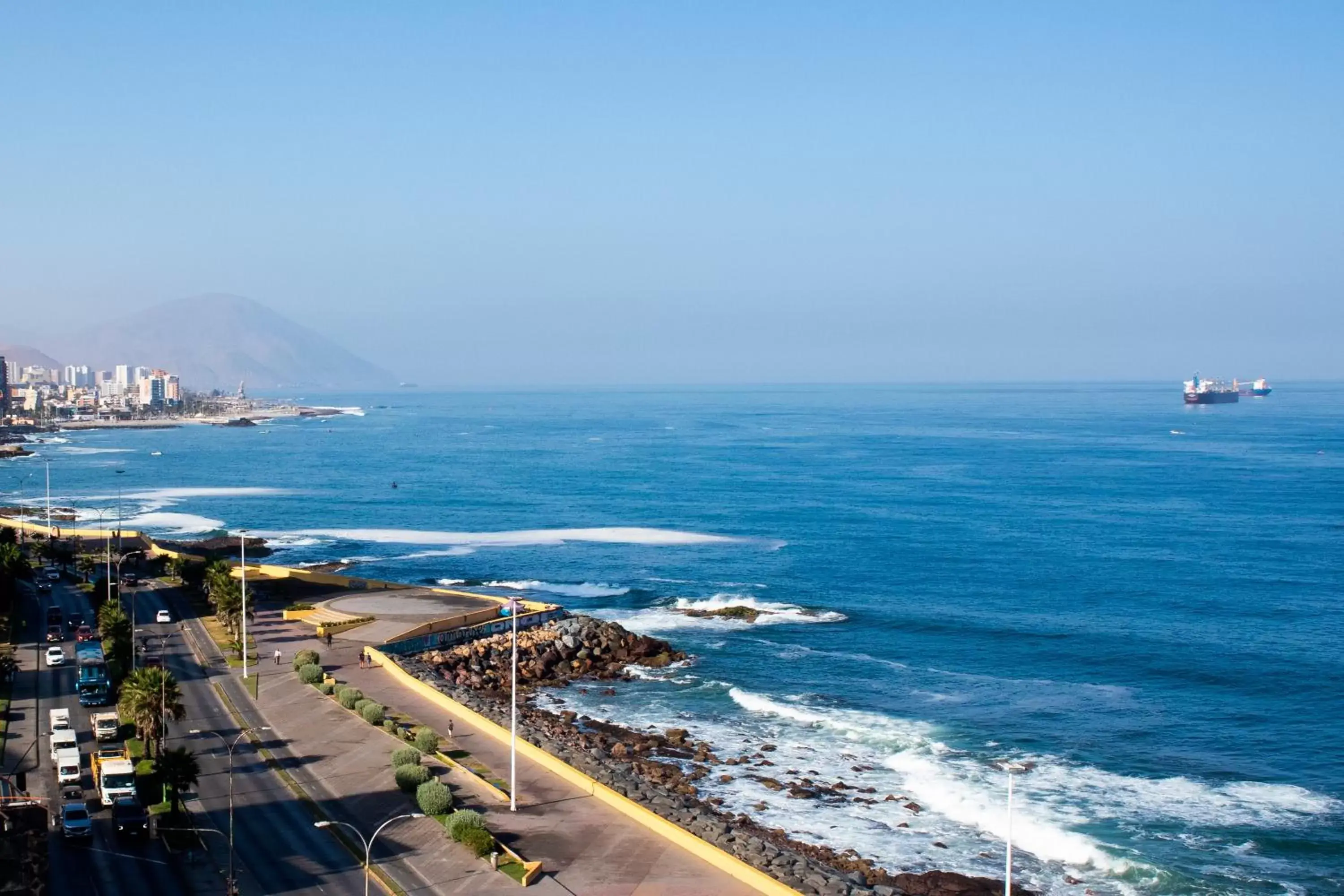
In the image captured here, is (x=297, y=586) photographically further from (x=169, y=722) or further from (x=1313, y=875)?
(x=1313, y=875)

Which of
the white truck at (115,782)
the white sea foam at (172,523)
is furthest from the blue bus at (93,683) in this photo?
the white sea foam at (172,523)

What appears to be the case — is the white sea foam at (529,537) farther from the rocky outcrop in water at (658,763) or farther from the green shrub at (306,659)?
the green shrub at (306,659)

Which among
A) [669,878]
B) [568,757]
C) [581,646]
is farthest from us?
[581,646]

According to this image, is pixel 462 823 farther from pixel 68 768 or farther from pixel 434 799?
pixel 68 768

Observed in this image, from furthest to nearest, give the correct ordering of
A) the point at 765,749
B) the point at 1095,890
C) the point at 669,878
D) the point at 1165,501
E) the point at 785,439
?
the point at 785,439, the point at 1165,501, the point at 765,749, the point at 1095,890, the point at 669,878

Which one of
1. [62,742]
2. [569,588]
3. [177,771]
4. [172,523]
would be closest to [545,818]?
[177,771]

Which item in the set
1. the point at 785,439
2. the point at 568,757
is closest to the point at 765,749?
the point at 568,757
